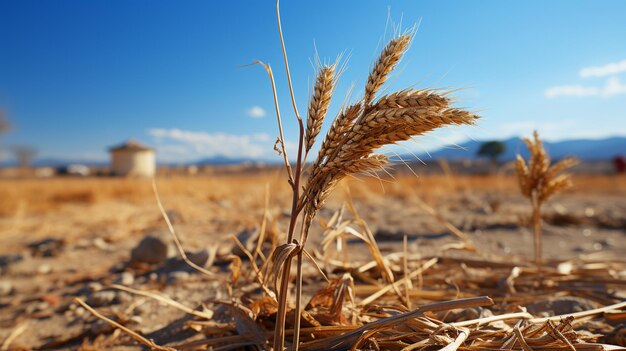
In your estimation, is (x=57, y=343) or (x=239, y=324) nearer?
(x=239, y=324)

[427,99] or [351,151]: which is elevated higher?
[427,99]

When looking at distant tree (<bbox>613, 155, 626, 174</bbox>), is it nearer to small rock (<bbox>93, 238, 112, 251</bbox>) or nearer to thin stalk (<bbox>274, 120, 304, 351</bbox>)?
small rock (<bbox>93, 238, 112, 251</bbox>)

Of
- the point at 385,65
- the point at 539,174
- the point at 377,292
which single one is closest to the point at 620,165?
the point at 539,174

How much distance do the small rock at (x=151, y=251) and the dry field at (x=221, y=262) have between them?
1.4 inches

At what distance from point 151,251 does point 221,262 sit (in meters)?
0.76

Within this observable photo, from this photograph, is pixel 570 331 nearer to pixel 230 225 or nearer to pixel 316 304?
pixel 316 304

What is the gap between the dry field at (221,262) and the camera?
163 centimetres

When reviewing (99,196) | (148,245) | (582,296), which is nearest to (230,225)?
(148,245)

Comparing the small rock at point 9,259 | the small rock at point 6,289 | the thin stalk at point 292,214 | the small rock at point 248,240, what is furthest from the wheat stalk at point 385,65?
the small rock at point 9,259

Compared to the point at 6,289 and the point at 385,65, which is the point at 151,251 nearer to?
the point at 6,289

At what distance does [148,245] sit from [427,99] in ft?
9.77

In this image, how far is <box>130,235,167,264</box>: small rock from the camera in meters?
3.08

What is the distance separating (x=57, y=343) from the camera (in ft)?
5.75

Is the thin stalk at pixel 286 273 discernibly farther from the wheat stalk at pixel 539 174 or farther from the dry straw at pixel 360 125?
the wheat stalk at pixel 539 174
